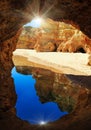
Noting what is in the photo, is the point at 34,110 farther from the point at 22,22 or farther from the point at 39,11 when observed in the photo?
the point at 39,11

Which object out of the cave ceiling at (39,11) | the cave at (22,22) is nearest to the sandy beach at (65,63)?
the cave at (22,22)

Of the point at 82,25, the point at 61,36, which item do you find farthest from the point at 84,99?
the point at 61,36

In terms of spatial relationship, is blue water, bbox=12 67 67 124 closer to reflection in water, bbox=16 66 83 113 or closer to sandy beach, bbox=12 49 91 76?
reflection in water, bbox=16 66 83 113

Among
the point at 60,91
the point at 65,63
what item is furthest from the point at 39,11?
the point at 65,63

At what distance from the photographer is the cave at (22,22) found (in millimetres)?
6562

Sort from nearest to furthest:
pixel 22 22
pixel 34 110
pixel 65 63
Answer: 1. pixel 34 110
2. pixel 22 22
3. pixel 65 63

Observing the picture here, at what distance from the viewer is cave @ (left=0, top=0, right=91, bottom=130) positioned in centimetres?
656

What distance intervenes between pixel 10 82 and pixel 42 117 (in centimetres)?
391

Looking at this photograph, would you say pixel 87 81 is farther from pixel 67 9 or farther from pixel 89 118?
pixel 89 118

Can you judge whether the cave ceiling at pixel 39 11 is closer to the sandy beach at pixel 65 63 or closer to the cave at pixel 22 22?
the cave at pixel 22 22

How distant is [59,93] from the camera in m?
11.1

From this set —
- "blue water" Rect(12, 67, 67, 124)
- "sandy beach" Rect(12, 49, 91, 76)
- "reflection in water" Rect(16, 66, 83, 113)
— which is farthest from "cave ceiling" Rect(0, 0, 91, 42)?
"sandy beach" Rect(12, 49, 91, 76)

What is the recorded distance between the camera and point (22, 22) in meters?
10.5

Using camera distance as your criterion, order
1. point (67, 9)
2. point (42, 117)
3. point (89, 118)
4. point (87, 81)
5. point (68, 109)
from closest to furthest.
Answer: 1. point (89, 118)
2. point (42, 117)
3. point (68, 109)
4. point (67, 9)
5. point (87, 81)
